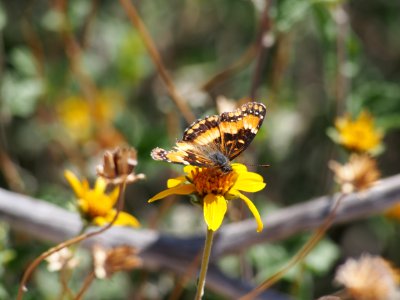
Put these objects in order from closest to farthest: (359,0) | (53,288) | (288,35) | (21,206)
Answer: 1. (21,206)
2. (53,288)
3. (288,35)
4. (359,0)

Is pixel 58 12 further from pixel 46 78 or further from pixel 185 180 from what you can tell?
pixel 185 180

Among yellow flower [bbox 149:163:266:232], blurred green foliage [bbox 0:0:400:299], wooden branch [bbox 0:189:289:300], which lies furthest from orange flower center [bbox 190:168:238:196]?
blurred green foliage [bbox 0:0:400:299]

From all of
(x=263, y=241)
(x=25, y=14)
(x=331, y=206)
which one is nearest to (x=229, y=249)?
(x=263, y=241)

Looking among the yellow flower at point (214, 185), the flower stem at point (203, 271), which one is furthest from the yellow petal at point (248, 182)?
the flower stem at point (203, 271)

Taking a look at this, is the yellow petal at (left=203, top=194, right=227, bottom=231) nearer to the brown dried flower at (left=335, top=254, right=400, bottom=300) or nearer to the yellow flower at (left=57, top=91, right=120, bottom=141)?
the brown dried flower at (left=335, top=254, right=400, bottom=300)

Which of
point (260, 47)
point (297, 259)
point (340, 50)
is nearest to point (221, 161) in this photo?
point (297, 259)

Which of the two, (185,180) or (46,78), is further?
(46,78)

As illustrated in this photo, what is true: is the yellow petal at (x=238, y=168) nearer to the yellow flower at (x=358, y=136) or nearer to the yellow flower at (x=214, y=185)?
the yellow flower at (x=214, y=185)
